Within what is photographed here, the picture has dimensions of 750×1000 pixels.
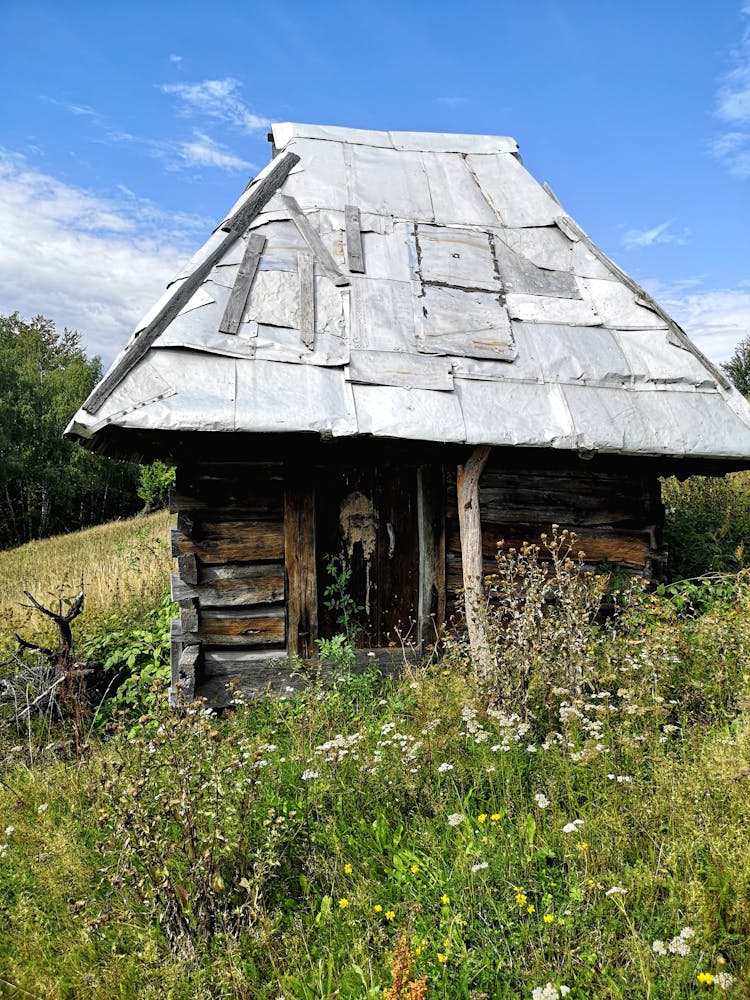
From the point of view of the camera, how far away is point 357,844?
298 cm

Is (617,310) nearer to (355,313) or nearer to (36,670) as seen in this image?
(355,313)

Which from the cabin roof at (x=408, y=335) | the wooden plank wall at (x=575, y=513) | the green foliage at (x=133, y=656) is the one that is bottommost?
the green foliage at (x=133, y=656)

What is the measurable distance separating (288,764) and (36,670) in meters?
3.33

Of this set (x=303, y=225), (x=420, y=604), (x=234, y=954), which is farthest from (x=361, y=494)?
(x=234, y=954)

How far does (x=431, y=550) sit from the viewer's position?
5.87 m

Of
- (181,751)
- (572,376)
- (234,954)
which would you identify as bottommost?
(234,954)

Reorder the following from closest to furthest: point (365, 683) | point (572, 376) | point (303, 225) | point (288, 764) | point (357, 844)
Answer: point (357, 844) < point (288, 764) < point (365, 683) < point (572, 376) < point (303, 225)

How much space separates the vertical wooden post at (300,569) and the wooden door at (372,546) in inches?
4.9

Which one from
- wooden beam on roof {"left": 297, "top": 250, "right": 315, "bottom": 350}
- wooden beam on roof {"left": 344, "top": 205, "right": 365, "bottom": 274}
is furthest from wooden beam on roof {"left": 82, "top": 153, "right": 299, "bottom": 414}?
wooden beam on roof {"left": 344, "top": 205, "right": 365, "bottom": 274}

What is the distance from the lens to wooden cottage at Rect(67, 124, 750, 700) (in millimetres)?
5133

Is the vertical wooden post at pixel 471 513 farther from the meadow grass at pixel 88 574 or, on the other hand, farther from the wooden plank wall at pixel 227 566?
the meadow grass at pixel 88 574

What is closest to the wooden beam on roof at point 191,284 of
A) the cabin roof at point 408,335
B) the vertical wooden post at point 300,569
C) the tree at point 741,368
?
the cabin roof at point 408,335

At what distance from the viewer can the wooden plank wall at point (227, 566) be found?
546 cm

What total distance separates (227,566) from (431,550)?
5.73ft
